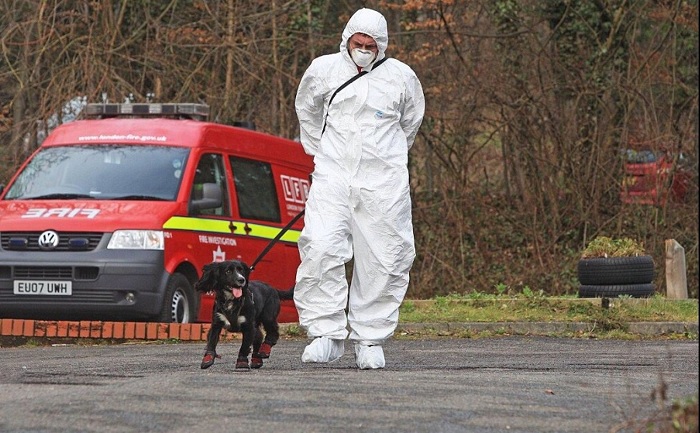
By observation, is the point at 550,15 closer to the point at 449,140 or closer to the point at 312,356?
the point at 449,140

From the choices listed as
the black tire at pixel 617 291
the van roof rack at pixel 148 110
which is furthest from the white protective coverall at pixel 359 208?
the black tire at pixel 617 291

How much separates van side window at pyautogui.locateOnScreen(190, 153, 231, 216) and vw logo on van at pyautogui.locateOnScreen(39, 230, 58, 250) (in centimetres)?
135

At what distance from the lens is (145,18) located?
23172 millimetres

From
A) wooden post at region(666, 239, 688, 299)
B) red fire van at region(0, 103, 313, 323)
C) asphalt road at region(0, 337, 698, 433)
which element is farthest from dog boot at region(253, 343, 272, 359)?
wooden post at region(666, 239, 688, 299)

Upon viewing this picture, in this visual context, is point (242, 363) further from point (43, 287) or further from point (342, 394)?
point (43, 287)

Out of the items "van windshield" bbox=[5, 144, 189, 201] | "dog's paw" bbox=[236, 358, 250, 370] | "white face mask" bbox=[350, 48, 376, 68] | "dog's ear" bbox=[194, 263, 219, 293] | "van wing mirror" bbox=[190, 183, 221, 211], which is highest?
"white face mask" bbox=[350, 48, 376, 68]

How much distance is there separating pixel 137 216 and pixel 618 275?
5.55 metres

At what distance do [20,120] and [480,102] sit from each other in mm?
6531

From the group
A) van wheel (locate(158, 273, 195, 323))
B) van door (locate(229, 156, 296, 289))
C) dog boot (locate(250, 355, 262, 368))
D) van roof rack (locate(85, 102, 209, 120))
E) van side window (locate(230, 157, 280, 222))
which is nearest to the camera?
dog boot (locate(250, 355, 262, 368))

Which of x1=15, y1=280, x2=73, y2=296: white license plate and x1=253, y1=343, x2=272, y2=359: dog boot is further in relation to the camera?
x1=15, y1=280, x2=73, y2=296: white license plate

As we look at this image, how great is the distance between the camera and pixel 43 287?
575 inches

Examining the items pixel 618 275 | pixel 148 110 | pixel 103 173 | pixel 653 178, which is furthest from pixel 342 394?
pixel 653 178

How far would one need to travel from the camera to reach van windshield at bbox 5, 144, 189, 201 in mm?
15258

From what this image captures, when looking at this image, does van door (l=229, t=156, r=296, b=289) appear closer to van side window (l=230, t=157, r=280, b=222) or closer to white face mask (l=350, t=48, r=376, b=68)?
van side window (l=230, t=157, r=280, b=222)
